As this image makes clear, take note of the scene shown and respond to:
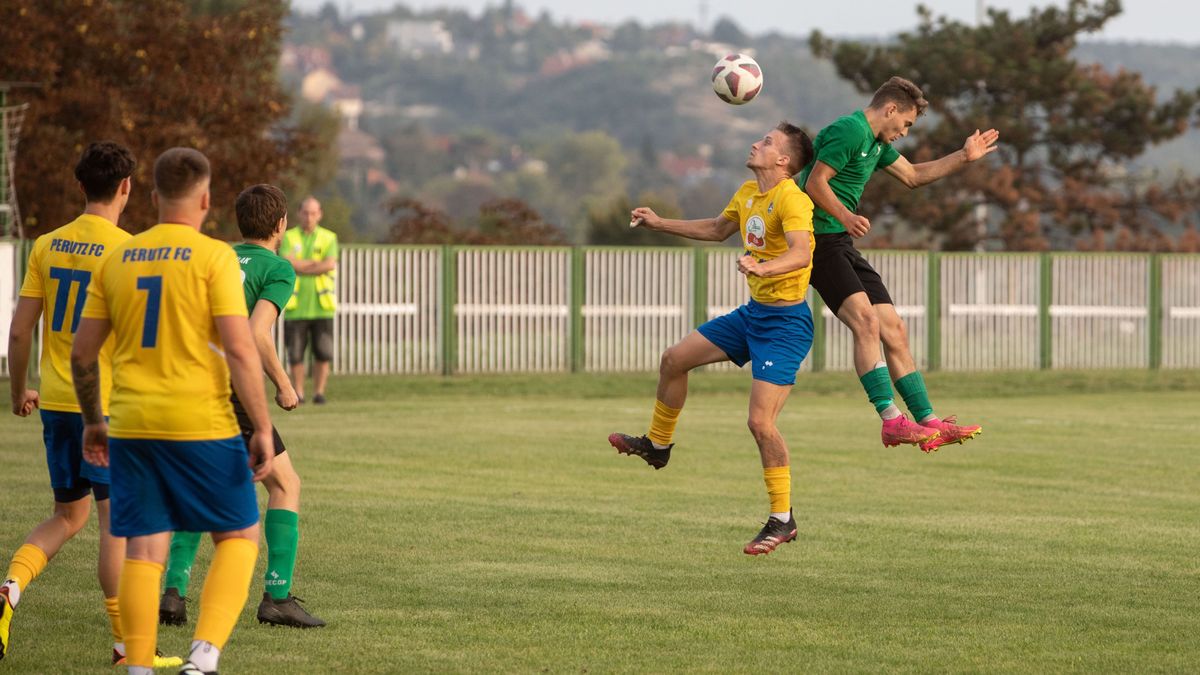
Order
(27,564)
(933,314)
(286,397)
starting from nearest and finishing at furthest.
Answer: (27,564), (286,397), (933,314)

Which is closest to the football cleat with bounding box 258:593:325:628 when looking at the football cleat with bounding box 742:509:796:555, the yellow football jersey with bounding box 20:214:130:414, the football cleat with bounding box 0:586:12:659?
the football cleat with bounding box 0:586:12:659

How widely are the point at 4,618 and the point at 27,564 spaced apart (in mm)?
415

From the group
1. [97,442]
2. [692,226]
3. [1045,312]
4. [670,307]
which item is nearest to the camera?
[97,442]

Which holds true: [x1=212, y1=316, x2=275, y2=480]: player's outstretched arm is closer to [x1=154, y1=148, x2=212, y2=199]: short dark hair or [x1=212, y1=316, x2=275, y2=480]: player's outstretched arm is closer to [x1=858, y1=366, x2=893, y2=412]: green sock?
[x1=154, y1=148, x2=212, y2=199]: short dark hair

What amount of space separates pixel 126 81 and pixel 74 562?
2637cm

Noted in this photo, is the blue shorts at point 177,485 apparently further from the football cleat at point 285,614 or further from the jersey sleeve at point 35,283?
the football cleat at point 285,614

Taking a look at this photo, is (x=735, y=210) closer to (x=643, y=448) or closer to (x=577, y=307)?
(x=643, y=448)

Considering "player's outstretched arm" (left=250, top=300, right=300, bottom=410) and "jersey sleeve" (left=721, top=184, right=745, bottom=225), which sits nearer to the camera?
"player's outstretched arm" (left=250, top=300, right=300, bottom=410)

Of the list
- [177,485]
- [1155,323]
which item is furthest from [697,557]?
[1155,323]

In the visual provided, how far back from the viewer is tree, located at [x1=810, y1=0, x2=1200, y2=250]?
4691cm

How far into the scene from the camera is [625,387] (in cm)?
2772

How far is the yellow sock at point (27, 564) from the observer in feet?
26.0

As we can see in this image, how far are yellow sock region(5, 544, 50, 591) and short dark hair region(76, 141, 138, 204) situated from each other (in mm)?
1661

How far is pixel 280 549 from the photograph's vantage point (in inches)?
329
